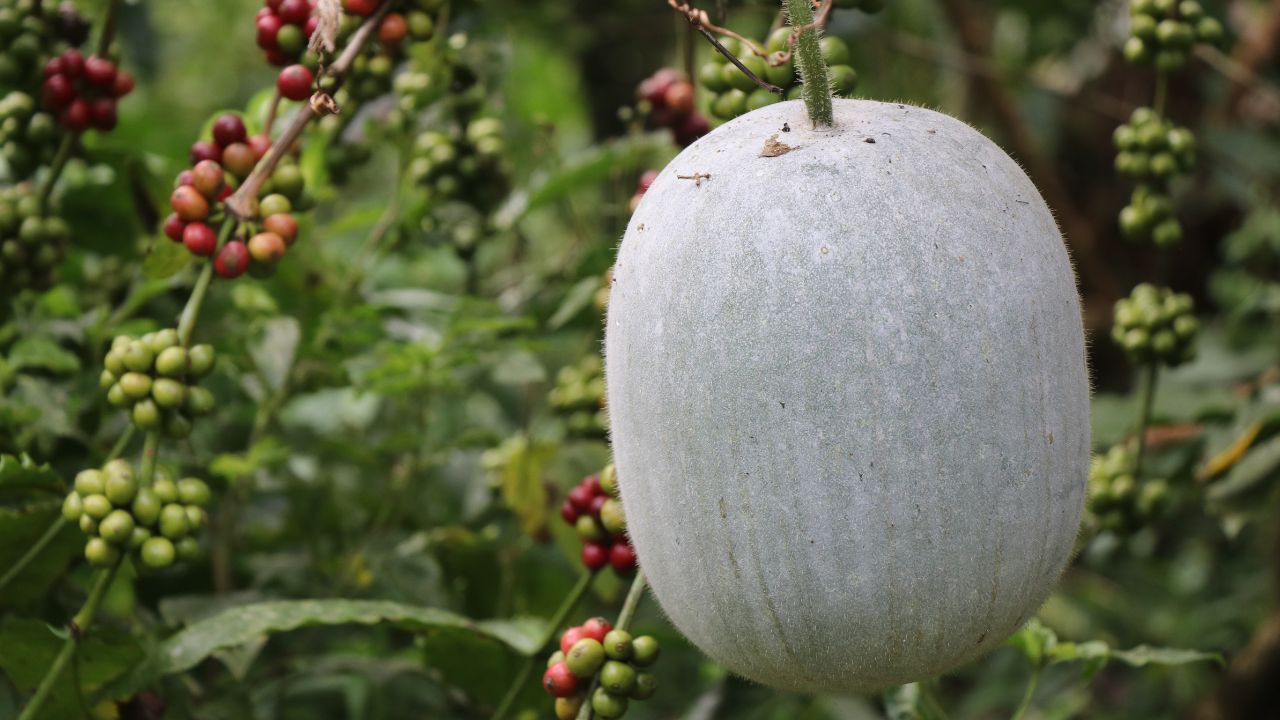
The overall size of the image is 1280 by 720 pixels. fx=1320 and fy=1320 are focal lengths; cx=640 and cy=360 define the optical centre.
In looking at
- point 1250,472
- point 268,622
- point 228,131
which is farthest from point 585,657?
point 1250,472

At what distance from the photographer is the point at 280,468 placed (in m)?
2.14

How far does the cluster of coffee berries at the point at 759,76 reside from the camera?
1539mm

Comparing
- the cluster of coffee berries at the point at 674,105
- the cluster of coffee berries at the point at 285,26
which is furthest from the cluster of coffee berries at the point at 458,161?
the cluster of coffee berries at the point at 285,26

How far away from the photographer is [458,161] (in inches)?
88.8

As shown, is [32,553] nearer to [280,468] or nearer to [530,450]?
[280,468]

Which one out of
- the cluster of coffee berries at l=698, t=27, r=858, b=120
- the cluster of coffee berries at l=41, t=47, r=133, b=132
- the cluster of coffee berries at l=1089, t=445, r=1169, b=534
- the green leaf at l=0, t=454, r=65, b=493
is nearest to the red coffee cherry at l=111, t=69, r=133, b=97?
the cluster of coffee berries at l=41, t=47, r=133, b=132

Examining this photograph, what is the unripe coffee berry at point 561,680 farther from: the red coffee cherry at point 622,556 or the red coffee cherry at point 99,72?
the red coffee cherry at point 99,72

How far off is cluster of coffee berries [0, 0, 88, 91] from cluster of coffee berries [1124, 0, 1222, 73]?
151 centimetres

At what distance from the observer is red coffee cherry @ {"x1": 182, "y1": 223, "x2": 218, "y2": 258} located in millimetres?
1424

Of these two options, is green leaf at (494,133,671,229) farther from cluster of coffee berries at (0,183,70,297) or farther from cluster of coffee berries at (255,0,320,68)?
cluster of coffee berries at (0,183,70,297)

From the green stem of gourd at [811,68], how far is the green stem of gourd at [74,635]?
873 mm

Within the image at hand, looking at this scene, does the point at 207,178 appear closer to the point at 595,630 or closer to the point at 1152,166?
Result: the point at 595,630

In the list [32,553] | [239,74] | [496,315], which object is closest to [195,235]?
[32,553]

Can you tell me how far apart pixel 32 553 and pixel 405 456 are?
2.68ft
